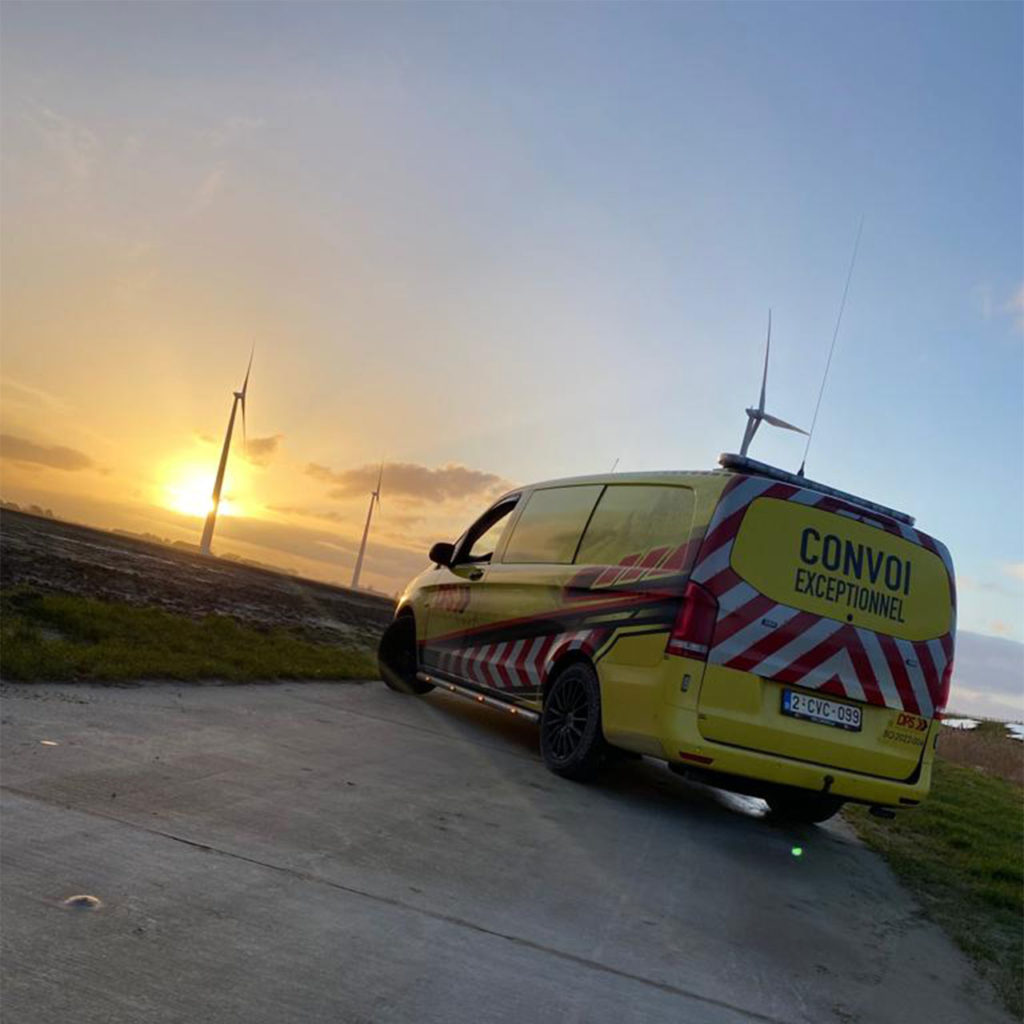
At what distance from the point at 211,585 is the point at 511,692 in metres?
10.3

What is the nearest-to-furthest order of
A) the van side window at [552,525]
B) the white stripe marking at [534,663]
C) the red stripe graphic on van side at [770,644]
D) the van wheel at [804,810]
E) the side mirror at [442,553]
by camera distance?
the red stripe graphic on van side at [770,644]
the van wheel at [804,810]
the white stripe marking at [534,663]
the van side window at [552,525]
the side mirror at [442,553]

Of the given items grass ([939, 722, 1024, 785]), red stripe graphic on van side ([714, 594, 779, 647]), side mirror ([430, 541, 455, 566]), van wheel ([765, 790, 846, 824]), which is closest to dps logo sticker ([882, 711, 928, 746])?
van wheel ([765, 790, 846, 824])

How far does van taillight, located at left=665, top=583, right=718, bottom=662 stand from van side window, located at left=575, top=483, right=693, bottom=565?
40cm

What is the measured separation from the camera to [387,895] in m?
3.44

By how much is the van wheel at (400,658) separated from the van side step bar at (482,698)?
0.18 meters

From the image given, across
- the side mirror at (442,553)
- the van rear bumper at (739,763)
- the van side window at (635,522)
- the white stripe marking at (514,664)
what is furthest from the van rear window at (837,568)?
the side mirror at (442,553)

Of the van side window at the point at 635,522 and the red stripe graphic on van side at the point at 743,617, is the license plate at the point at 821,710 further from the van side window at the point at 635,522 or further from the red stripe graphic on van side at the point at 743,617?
the van side window at the point at 635,522

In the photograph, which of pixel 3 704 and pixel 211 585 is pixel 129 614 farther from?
pixel 211 585

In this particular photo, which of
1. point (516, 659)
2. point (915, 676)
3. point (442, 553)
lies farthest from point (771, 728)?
point (442, 553)

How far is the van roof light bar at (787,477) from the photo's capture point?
238 inches

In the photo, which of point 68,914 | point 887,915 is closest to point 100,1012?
point 68,914

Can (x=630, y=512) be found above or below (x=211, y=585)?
above

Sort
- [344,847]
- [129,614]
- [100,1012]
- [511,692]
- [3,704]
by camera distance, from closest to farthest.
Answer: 1. [100,1012]
2. [344,847]
3. [3,704]
4. [511,692]
5. [129,614]

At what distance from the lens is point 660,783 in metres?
7.50
